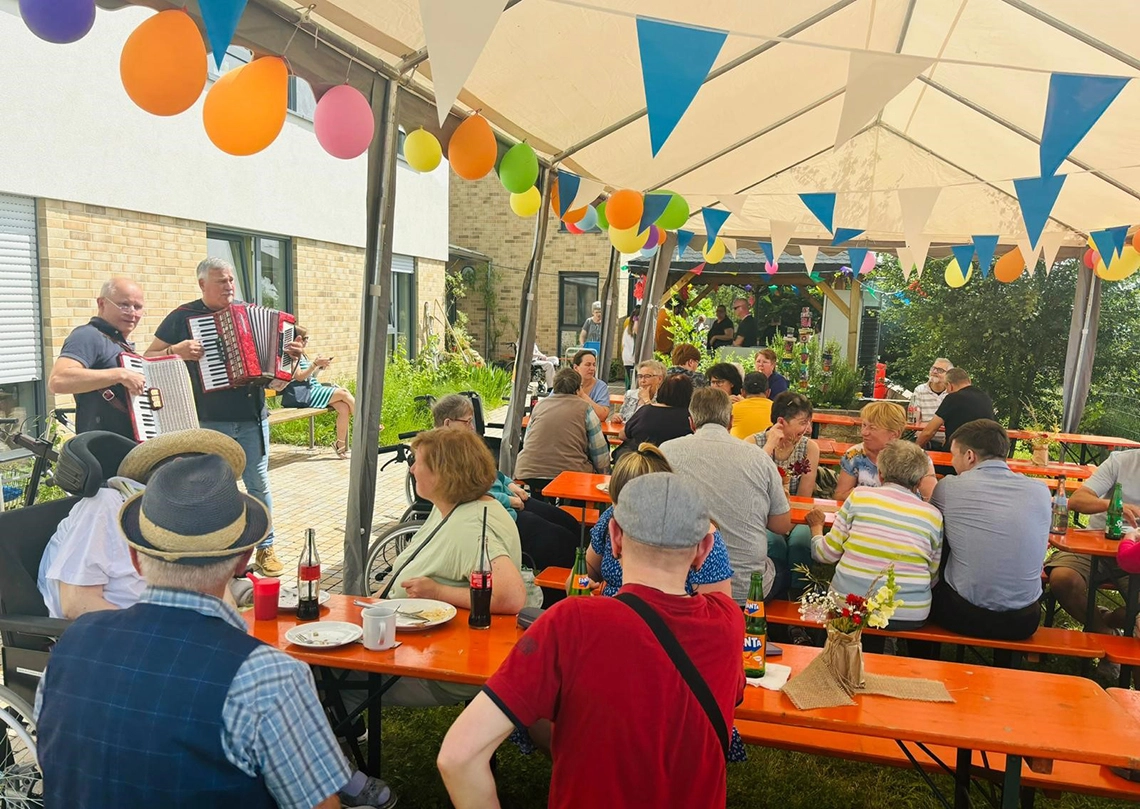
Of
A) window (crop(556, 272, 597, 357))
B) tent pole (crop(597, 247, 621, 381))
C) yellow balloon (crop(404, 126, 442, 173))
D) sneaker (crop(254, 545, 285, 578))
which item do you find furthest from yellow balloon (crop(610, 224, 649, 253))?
window (crop(556, 272, 597, 357))

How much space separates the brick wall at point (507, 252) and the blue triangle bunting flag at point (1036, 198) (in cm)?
1285

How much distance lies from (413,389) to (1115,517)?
8.93 m

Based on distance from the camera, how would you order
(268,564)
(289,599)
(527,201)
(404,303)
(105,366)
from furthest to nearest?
1. (404,303)
2. (527,201)
3. (105,366)
4. (268,564)
5. (289,599)

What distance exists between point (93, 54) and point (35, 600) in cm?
615

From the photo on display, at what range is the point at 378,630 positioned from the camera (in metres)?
2.55

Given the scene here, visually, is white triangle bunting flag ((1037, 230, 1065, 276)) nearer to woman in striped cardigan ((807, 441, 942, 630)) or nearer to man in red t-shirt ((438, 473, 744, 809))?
woman in striped cardigan ((807, 441, 942, 630))

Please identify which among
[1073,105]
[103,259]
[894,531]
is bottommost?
[894,531]

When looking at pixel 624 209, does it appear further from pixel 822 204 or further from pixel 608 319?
pixel 608 319

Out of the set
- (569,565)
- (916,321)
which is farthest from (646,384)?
(916,321)

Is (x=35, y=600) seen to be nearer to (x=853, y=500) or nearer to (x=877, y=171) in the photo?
(x=853, y=500)

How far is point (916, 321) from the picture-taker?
48.9ft

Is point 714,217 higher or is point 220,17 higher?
point 714,217

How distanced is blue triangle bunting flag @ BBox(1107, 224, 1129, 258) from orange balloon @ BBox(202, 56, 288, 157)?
308 inches

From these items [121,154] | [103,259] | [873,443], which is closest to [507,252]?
[121,154]
